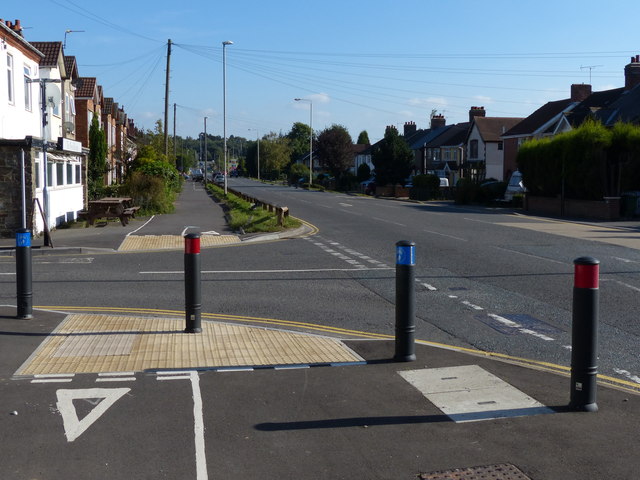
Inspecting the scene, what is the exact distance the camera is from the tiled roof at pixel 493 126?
6731 cm

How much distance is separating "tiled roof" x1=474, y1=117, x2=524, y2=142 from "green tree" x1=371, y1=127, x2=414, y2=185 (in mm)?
6877

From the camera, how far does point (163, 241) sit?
2069 centimetres

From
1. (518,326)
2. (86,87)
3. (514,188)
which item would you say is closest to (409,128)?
(514,188)

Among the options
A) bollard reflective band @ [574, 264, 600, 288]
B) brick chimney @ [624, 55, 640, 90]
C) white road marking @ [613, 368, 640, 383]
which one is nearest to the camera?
bollard reflective band @ [574, 264, 600, 288]

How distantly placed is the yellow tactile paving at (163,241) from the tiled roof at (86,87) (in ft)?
88.1

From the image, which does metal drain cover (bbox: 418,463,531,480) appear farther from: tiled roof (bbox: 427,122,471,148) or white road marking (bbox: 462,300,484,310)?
tiled roof (bbox: 427,122,471,148)

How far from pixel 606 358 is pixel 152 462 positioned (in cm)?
504

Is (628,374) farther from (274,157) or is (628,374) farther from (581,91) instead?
(274,157)

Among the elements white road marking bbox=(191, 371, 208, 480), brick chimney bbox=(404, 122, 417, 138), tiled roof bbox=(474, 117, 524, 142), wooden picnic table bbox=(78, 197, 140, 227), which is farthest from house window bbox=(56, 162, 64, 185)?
brick chimney bbox=(404, 122, 417, 138)

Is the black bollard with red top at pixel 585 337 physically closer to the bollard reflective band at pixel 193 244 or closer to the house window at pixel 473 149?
the bollard reflective band at pixel 193 244

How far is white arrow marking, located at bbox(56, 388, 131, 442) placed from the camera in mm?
5315

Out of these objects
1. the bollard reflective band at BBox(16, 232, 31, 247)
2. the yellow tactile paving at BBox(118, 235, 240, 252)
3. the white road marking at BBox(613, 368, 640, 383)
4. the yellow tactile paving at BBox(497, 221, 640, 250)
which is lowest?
the white road marking at BBox(613, 368, 640, 383)

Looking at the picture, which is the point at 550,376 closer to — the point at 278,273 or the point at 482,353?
the point at 482,353

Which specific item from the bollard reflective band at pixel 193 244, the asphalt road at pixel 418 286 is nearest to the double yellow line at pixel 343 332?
the asphalt road at pixel 418 286
